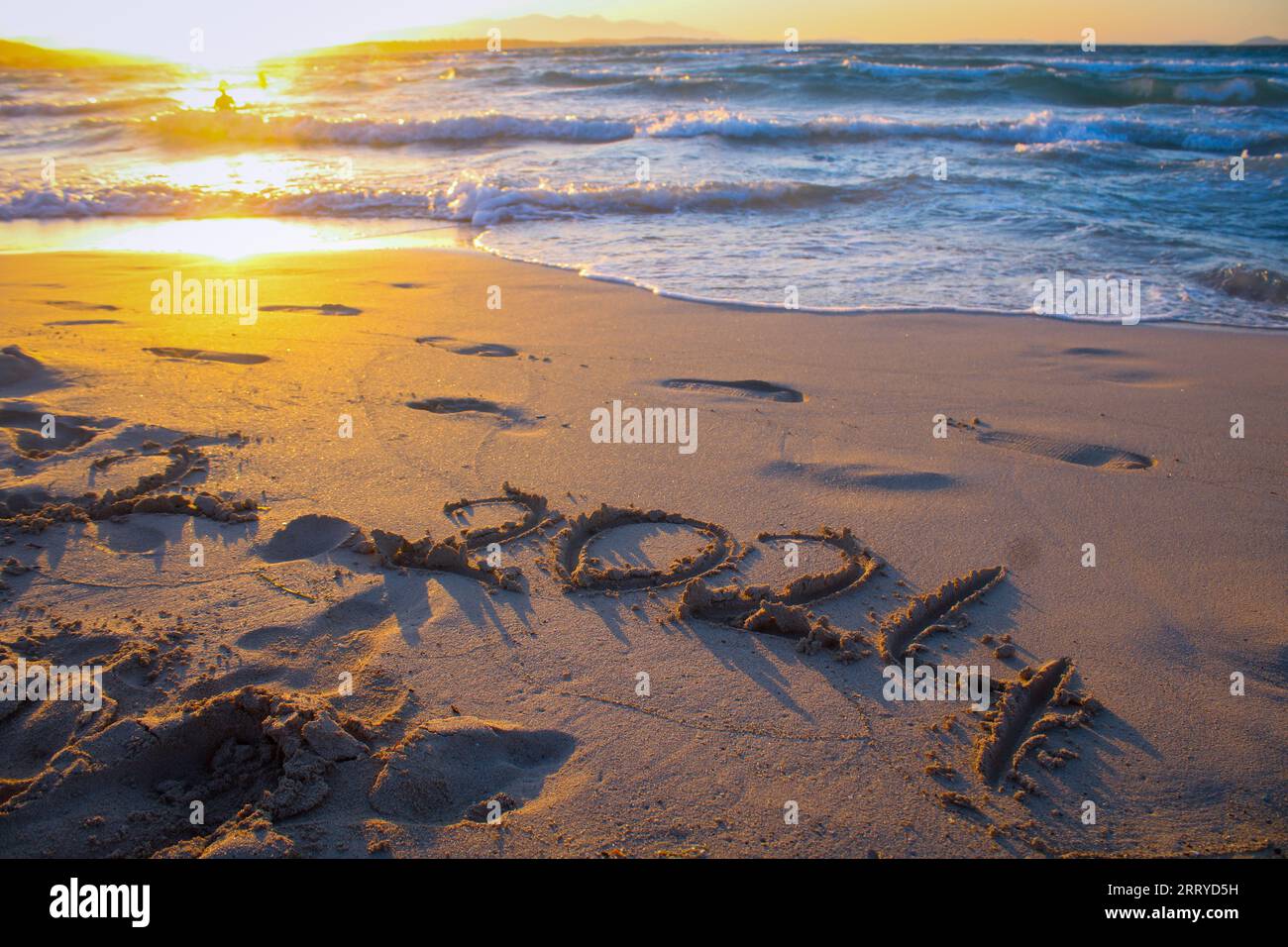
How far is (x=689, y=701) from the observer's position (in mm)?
2291

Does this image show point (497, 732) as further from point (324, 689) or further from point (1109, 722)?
→ point (1109, 722)

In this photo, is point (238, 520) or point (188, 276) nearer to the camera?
point (238, 520)

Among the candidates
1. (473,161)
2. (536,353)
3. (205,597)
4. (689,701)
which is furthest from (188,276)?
(473,161)

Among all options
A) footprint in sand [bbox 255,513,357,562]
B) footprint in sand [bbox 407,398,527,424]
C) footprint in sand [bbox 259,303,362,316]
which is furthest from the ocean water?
footprint in sand [bbox 255,513,357,562]

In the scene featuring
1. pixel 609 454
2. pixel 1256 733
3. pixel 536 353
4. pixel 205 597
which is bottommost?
pixel 1256 733

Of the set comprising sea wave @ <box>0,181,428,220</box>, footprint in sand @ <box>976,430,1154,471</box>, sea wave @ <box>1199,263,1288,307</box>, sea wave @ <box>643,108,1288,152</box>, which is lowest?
footprint in sand @ <box>976,430,1154,471</box>

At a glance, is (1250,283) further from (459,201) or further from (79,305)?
(79,305)

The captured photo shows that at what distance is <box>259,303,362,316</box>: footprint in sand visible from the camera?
5594 mm

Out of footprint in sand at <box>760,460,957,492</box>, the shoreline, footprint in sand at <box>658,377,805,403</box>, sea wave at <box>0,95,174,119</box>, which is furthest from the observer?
sea wave at <box>0,95,174,119</box>

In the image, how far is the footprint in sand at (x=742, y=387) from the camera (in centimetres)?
442

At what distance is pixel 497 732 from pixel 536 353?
3.10 metres

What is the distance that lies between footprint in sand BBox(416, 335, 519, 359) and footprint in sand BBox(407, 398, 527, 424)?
723mm

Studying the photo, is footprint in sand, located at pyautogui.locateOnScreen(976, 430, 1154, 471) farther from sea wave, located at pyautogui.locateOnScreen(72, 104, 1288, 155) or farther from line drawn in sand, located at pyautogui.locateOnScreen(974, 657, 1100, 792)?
sea wave, located at pyautogui.locateOnScreen(72, 104, 1288, 155)

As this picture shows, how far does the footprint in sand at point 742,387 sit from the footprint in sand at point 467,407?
869 mm
